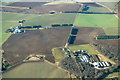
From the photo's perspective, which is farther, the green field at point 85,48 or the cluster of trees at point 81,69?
the green field at point 85,48

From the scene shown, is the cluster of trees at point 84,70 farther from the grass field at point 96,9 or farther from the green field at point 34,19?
the grass field at point 96,9

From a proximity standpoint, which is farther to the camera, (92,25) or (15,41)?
(92,25)

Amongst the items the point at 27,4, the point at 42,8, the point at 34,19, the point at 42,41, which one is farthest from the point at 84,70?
the point at 27,4

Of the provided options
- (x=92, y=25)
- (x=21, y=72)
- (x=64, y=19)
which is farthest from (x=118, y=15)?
(x=21, y=72)

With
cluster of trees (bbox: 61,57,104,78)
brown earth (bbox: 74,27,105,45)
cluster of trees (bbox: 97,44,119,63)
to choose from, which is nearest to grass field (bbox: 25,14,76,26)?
brown earth (bbox: 74,27,105,45)

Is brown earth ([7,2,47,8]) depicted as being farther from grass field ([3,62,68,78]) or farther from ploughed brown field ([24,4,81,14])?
grass field ([3,62,68,78])

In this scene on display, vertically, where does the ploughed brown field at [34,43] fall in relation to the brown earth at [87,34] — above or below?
below

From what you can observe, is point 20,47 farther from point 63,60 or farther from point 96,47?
point 96,47

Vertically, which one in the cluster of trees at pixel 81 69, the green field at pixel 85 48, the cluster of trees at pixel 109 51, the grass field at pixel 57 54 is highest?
the cluster of trees at pixel 109 51

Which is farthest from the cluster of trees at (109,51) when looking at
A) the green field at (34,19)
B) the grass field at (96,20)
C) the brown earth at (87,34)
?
the green field at (34,19)
